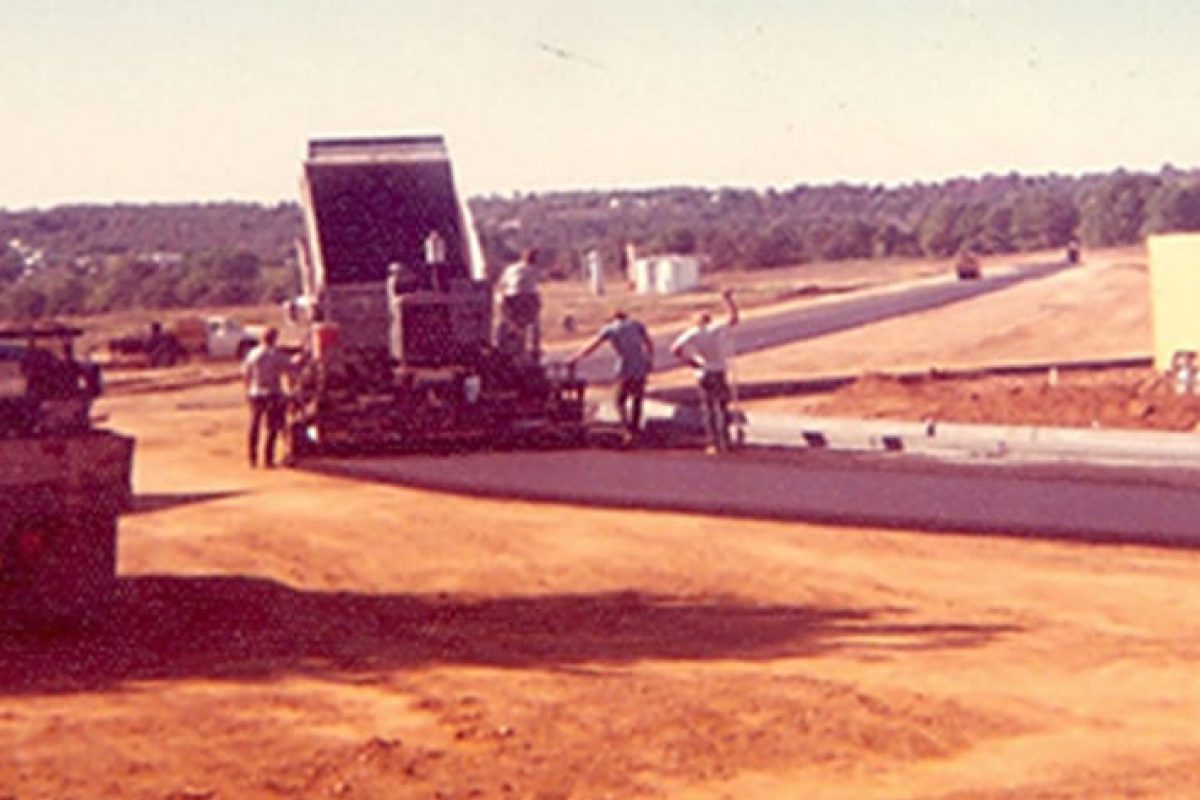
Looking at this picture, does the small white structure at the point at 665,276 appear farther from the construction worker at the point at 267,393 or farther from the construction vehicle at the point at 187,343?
the construction worker at the point at 267,393

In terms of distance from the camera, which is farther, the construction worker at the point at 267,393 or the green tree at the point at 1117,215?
the green tree at the point at 1117,215

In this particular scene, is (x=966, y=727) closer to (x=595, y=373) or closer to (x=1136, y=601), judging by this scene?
(x=1136, y=601)

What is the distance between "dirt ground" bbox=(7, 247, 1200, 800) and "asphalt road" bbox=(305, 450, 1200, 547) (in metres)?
0.55

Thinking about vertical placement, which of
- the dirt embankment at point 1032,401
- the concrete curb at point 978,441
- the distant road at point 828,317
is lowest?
the distant road at point 828,317

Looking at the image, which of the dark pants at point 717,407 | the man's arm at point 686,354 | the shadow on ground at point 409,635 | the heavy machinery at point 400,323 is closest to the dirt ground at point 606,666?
the shadow on ground at point 409,635

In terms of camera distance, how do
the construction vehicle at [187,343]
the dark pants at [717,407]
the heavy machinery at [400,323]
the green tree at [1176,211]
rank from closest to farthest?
the dark pants at [717,407] < the heavy machinery at [400,323] < the construction vehicle at [187,343] < the green tree at [1176,211]

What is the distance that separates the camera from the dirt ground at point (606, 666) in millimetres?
10102

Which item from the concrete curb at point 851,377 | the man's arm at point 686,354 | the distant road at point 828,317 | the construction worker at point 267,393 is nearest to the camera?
the man's arm at point 686,354

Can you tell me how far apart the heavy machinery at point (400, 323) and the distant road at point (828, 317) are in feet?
48.7

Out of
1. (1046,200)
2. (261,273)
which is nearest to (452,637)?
(261,273)

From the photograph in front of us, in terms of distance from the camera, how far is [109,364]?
6100 centimetres

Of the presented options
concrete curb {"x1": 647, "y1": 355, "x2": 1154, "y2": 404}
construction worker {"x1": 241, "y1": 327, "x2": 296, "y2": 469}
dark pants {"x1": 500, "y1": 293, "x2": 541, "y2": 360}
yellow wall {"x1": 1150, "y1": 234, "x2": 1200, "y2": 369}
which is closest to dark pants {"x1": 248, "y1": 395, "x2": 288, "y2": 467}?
construction worker {"x1": 241, "y1": 327, "x2": 296, "y2": 469}

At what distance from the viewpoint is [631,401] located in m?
26.7

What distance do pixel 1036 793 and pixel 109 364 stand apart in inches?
2109
